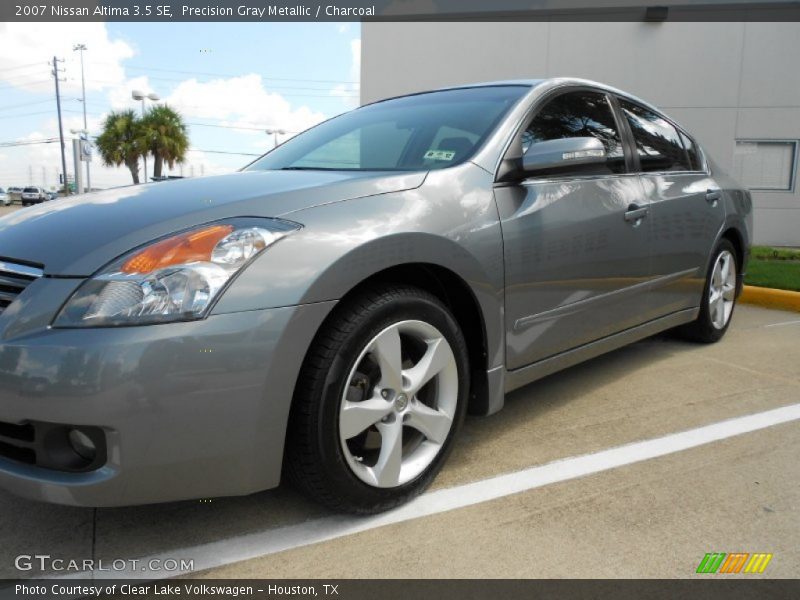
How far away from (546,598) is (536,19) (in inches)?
495

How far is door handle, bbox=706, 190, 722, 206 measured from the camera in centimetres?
373

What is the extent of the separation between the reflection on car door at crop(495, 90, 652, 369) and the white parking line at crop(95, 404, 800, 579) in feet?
1.45

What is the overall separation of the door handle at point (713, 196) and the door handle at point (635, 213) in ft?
3.03

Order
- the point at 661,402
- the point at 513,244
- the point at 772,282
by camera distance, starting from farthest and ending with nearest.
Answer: the point at 772,282 < the point at 661,402 < the point at 513,244

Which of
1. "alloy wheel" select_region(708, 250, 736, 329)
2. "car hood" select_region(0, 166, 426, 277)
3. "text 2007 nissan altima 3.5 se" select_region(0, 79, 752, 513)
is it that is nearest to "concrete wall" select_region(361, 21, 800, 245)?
"alloy wheel" select_region(708, 250, 736, 329)

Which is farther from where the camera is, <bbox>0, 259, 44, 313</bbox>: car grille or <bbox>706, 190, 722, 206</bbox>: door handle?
<bbox>706, 190, 722, 206</bbox>: door handle

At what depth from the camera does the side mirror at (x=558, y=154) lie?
2363 mm

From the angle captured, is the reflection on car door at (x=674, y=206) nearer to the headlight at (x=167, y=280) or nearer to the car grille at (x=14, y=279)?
the headlight at (x=167, y=280)

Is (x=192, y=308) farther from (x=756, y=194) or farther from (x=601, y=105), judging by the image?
(x=756, y=194)

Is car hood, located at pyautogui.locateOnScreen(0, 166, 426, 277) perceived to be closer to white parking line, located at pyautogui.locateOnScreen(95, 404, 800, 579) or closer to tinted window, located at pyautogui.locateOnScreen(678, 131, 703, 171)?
white parking line, located at pyautogui.locateOnScreen(95, 404, 800, 579)

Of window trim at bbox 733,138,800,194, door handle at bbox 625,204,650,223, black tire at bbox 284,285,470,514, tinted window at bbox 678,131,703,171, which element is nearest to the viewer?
black tire at bbox 284,285,470,514

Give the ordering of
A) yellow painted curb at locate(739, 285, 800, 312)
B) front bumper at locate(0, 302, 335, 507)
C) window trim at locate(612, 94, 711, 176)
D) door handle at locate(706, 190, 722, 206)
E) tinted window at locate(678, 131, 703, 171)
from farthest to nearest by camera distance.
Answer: yellow painted curb at locate(739, 285, 800, 312) → tinted window at locate(678, 131, 703, 171) → door handle at locate(706, 190, 722, 206) → window trim at locate(612, 94, 711, 176) → front bumper at locate(0, 302, 335, 507)

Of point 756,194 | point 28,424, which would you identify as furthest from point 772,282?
point 756,194

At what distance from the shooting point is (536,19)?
1232cm
